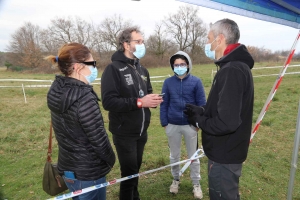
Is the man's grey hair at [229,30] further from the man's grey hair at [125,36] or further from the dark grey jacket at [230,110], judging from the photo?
the man's grey hair at [125,36]

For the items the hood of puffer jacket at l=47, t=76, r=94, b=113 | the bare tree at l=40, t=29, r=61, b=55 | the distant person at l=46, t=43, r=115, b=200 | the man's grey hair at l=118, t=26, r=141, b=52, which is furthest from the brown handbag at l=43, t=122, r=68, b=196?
the bare tree at l=40, t=29, r=61, b=55

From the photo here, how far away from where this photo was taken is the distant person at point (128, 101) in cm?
225

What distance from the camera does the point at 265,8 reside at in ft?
8.10

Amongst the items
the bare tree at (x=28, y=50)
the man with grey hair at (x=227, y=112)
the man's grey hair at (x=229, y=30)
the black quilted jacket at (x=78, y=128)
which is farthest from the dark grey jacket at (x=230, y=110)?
the bare tree at (x=28, y=50)

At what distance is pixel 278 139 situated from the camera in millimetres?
5156

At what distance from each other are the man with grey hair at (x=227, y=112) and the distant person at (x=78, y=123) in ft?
2.84

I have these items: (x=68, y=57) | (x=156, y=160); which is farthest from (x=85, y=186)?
(x=156, y=160)

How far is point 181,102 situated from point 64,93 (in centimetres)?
170

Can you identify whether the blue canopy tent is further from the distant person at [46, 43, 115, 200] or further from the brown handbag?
the brown handbag

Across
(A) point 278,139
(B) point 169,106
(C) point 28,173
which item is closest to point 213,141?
(B) point 169,106

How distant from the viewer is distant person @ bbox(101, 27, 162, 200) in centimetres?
225

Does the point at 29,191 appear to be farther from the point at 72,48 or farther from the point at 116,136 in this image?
the point at 72,48

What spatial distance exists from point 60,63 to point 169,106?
5.63 feet

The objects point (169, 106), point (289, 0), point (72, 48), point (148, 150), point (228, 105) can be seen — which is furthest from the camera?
point (148, 150)
